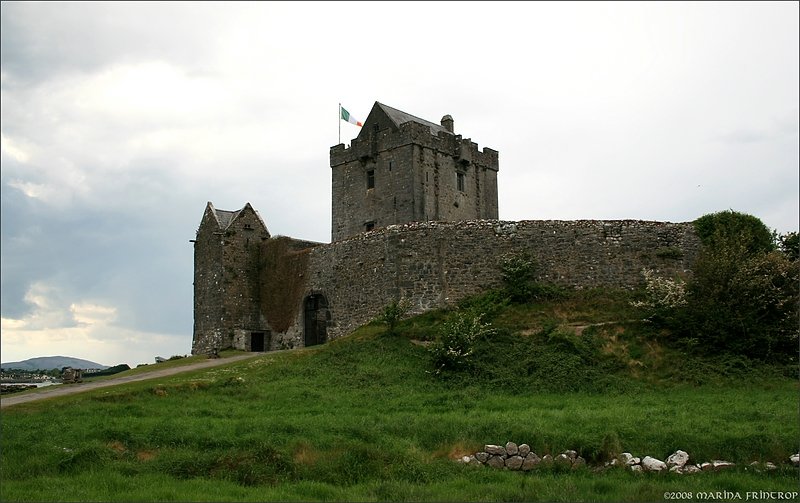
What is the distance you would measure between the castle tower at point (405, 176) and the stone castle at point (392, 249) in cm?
8

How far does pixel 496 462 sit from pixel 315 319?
23358mm

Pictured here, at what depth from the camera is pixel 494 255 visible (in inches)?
1372

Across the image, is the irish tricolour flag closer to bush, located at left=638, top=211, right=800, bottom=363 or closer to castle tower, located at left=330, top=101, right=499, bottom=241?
castle tower, located at left=330, top=101, right=499, bottom=241

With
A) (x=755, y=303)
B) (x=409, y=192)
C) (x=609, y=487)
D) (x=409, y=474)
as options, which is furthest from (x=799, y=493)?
(x=409, y=192)

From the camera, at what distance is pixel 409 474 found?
1725 cm

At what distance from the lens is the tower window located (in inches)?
1912

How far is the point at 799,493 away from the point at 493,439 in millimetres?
6273

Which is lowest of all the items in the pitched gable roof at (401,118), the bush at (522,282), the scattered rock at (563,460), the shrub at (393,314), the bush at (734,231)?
the scattered rock at (563,460)

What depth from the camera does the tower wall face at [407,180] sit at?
46156 mm

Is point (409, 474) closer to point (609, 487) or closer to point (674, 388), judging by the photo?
point (609, 487)

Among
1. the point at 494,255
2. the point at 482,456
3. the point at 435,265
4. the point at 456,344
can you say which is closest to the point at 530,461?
the point at 482,456

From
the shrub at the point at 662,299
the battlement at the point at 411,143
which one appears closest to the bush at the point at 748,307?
the shrub at the point at 662,299

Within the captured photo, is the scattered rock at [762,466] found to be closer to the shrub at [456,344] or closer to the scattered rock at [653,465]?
the scattered rock at [653,465]

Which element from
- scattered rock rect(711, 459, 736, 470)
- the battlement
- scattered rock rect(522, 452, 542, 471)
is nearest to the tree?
scattered rock rect(711, 459, 736, 470)
